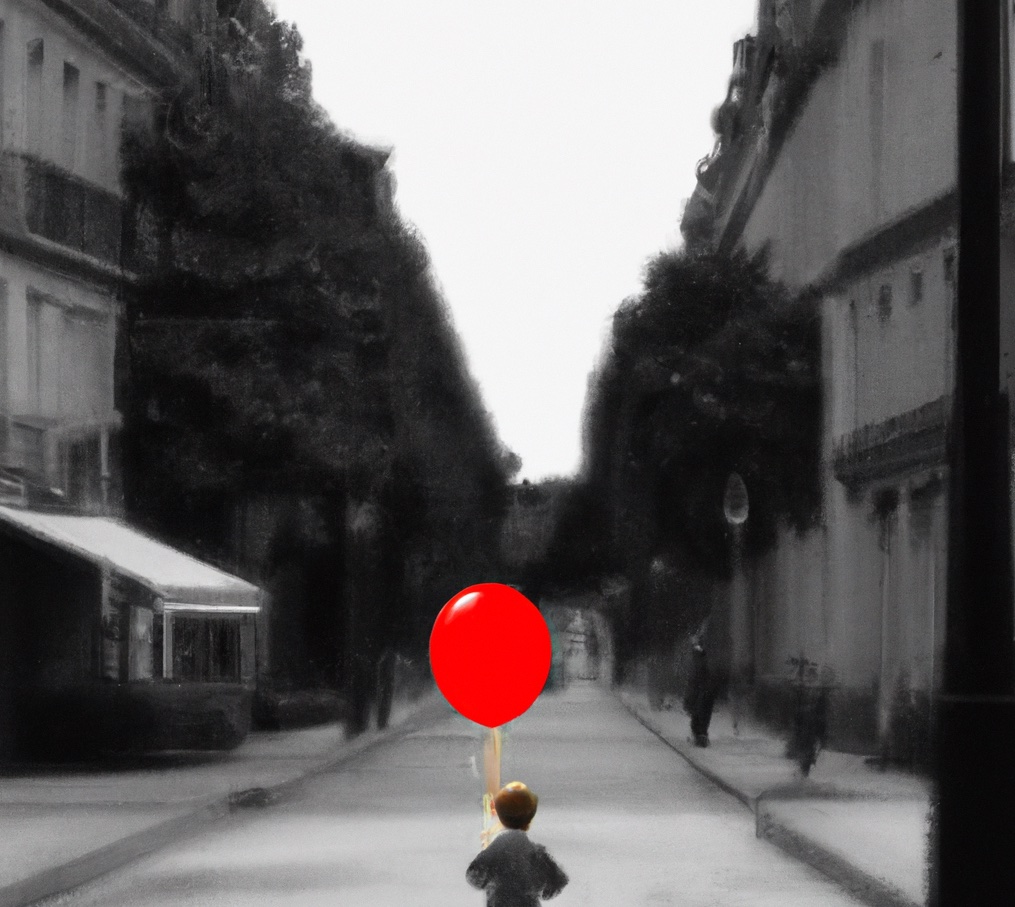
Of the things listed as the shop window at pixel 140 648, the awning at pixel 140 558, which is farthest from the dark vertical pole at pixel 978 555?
the shop window at pixel 140 648

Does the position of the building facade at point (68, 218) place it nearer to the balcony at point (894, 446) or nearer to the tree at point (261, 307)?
the tree at point (261, 307)

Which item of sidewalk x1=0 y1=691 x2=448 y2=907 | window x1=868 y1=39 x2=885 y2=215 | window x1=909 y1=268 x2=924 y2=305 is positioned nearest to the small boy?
sidewalk x1=0 y1=691 x2=448 y2=907

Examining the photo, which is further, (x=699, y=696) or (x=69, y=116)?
(x=699, y=696)

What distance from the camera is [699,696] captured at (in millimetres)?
32656

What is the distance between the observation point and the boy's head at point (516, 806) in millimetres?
7070

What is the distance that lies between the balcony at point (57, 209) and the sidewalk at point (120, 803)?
6.20 m

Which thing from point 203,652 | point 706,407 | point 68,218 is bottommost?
point 203,652

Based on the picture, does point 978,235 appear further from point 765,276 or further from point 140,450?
point 765,276

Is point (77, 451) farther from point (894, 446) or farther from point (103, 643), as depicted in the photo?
point (894, 446)

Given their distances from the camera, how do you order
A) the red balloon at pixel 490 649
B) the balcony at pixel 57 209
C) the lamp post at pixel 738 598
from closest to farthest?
the red balloon at pixel 490 649
the balcony at pixel 57 209
the lamp post at pixel 738 598

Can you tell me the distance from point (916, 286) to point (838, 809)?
742cm

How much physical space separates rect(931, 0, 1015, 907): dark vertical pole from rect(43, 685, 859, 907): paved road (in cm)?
648

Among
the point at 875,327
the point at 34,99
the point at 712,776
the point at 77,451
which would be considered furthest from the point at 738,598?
the point at 34,99

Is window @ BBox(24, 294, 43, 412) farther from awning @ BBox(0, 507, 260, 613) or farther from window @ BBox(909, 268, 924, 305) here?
window @ BBox(909, 268, 924, 305)
